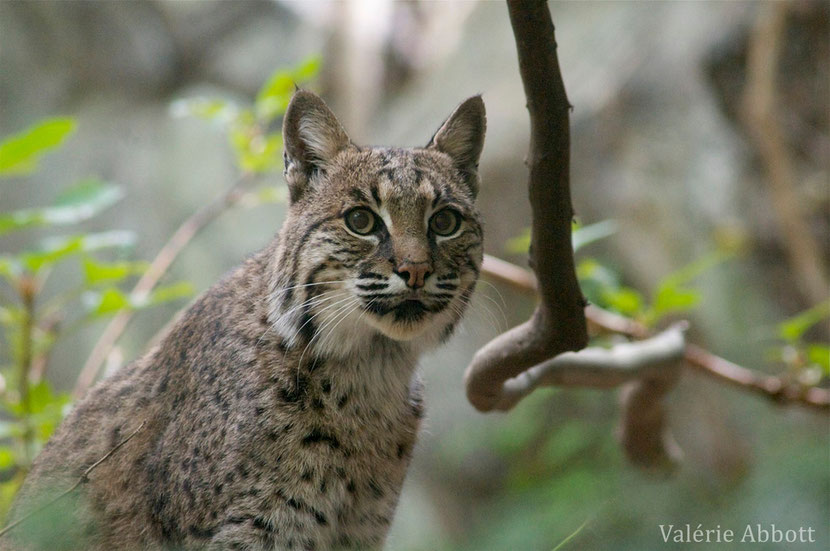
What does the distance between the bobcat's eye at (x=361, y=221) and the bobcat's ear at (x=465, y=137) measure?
23.6 inches

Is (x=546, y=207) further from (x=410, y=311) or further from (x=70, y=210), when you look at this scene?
(x=70, y=210)

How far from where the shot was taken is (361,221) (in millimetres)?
3738

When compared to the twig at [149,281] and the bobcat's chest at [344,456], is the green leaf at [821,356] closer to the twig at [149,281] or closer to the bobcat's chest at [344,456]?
the bobcat's chest at [344,456]

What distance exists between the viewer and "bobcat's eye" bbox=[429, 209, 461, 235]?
Answer: 3.78 metres

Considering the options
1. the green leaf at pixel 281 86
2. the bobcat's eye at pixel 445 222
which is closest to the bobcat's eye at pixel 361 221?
the bobcat's eye at pixel 445 222

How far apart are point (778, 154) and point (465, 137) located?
18.8ft

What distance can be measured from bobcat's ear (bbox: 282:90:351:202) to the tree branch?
4.03 feet

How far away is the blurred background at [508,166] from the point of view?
27.9ft

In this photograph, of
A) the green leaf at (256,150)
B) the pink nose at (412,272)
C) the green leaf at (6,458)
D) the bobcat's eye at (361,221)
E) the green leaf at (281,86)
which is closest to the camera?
the pink nose at (412,272)

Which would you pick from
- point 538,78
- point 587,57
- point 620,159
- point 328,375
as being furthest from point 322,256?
point 587,57

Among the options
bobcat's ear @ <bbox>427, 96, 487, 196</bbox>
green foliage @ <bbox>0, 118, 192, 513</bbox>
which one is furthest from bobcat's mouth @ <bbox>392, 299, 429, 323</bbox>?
green foliage @ <bbox>0, 118, 192, 513</bbox>

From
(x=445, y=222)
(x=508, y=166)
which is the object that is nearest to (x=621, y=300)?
(x=445, y=222)

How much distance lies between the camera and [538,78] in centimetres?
269

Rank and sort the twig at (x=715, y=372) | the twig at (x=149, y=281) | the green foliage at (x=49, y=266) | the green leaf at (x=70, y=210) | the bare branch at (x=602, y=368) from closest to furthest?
the bare branch at (x=602, y=368), the green foliage at (x=49, y=266), the green leaf at (x=70, y=210), the twig at (x=149, y=281), the twig at (x=715, y=372)
